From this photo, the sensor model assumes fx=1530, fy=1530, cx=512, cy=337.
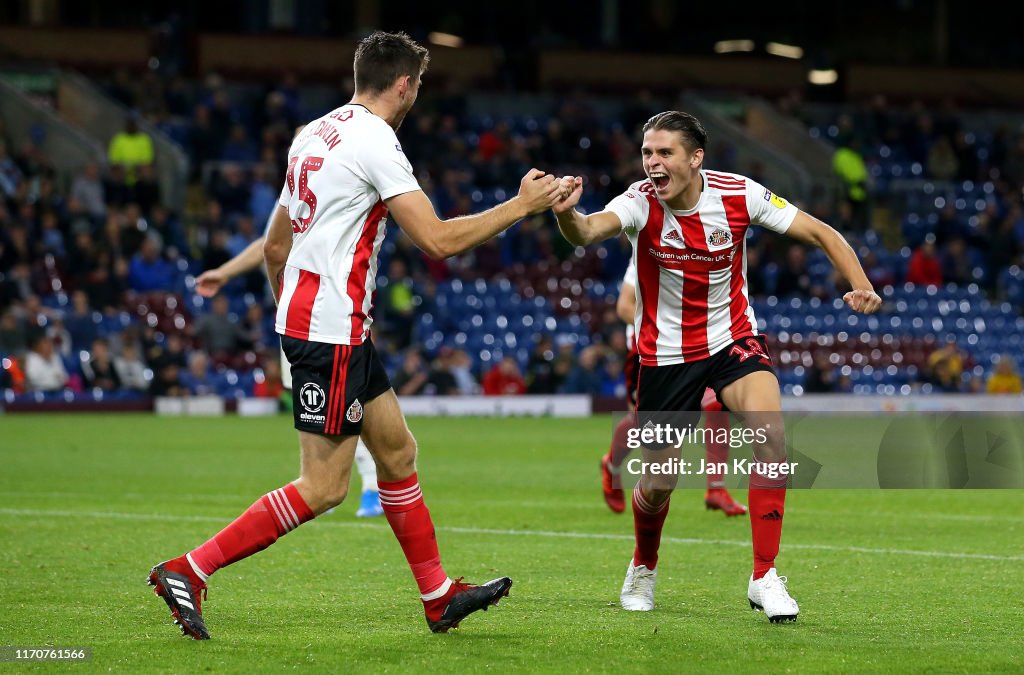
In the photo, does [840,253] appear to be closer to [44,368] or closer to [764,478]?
[764,478]

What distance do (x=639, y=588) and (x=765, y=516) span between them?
66 centimetres

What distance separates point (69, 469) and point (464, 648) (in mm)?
8954

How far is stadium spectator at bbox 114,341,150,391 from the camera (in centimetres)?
2241

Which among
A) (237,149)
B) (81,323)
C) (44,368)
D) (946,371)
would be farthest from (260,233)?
(946,371)

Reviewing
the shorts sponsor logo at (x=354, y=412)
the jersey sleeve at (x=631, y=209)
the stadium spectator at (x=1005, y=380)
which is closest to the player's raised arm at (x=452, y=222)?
the shorts sponsor logo at (x=354, y=412)

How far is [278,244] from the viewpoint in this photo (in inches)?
244

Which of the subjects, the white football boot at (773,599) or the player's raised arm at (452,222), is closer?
the player's raised arm at (452,222)

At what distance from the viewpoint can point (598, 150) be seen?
29203mm

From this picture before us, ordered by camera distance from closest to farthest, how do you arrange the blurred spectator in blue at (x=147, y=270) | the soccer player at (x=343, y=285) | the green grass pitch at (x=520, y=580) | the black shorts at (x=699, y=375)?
the green grass pitch at (x=520, y=580) < the soccer player at (x=343, y=285) < the black shorts at (x=699, y=375) < the blurred spectator in blue at (x=147, y=270)

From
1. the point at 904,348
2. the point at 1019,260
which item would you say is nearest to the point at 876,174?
the point at 1019,260

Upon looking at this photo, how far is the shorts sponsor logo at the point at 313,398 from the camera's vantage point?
18.7 feet

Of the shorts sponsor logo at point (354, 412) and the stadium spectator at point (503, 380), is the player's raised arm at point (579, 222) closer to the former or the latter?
the shorts sponsor logo at point (354, 412)

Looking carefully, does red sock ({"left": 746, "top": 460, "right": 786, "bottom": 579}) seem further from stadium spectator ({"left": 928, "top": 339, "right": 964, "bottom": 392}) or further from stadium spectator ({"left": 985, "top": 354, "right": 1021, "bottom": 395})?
stadium spectator ({"left": 928, "top": 339, "right": 964, "bottom": 392})

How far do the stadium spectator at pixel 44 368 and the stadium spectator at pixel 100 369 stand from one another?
1.08 ft
